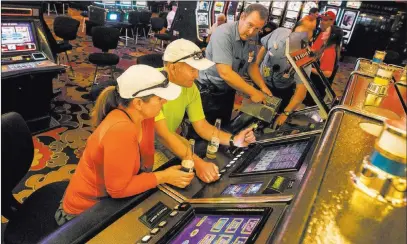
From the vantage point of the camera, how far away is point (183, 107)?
2184 millimetres

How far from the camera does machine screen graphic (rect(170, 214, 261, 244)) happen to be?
1052 mm

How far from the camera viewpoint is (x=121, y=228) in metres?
1.18

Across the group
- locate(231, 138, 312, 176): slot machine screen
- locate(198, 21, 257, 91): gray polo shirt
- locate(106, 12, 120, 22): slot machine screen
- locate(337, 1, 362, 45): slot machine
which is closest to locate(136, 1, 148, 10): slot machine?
locate(106, 12, 120, 22): slot machine screen

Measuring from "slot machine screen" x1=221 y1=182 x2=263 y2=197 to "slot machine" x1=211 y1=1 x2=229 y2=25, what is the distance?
7.83 m

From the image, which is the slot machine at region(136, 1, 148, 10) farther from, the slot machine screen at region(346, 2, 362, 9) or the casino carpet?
the slot machine screen at region(346, 2, 362, 9)

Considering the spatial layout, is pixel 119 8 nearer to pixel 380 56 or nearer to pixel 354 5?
pixel 354 5

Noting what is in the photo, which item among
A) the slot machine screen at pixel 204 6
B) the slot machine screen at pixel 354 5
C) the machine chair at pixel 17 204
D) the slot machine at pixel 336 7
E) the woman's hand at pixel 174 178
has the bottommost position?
the machine chair at pixel 17 204

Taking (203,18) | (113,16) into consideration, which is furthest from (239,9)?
(113,16)

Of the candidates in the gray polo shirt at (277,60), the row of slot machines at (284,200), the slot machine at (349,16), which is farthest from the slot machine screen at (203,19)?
the row of slot machines at (284,200)

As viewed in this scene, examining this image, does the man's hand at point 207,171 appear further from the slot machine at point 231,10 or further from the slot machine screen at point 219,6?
the slot machine at point 231,10

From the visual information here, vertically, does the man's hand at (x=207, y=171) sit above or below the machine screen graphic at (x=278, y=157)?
below

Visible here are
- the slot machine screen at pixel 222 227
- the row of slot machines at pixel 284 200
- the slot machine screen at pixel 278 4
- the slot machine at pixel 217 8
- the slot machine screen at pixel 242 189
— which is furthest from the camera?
the slot machine screen at pixel 278 4

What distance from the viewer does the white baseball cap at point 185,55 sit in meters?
1.98

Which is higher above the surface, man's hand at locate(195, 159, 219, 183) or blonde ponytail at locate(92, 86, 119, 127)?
blonde ponytail at locate(92, 86, 119, 127)
